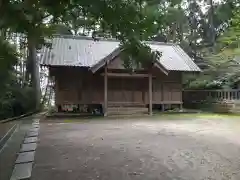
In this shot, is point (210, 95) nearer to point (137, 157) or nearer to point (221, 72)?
point (221, 72)

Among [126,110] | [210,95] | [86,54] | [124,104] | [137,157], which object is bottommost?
[137,157]

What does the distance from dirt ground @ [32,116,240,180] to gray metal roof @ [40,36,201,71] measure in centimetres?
873

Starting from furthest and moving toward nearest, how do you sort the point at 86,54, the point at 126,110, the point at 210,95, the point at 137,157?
the point at 210,95, the point at 86,54, the point at 126,110, the point at 137,157

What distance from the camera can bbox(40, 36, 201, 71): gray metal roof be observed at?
18534 millimetres

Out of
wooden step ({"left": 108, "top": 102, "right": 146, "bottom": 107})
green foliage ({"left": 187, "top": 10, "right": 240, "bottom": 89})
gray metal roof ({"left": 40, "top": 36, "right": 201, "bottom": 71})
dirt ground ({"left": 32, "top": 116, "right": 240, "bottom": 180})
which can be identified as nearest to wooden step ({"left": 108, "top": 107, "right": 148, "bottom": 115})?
wooden step ({"left": 108, "top": 102, "right": 146, "bottom": 107})

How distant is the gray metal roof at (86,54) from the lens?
1853cm

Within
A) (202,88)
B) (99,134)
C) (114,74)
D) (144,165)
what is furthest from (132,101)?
(144,165)

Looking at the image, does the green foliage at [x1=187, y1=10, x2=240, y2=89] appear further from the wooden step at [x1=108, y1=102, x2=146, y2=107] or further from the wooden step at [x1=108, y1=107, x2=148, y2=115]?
the wooden step at [x1=108, y1=107, x2=148, y2=115]

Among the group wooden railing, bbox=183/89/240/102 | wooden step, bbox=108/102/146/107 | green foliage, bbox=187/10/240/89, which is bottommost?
wooden step, bbox=108/102/146/107

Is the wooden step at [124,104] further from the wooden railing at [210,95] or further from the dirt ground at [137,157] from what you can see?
the dirt ground at [137,157]

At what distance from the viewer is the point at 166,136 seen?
10242 mm

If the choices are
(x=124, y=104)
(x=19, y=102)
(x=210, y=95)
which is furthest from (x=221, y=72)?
(x=19, y=102)

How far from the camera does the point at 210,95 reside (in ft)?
74.3

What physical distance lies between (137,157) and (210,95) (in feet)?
55.0
